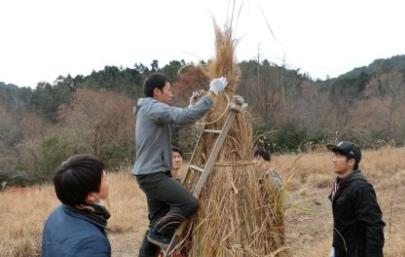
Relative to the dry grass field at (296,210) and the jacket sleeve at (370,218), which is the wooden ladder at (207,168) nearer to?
the dry grass field at (296,210)

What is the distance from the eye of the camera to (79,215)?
5.29 feet

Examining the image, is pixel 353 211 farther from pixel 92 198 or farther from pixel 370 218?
pixel 92 198

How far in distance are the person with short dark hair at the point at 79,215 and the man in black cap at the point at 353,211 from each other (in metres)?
1.54

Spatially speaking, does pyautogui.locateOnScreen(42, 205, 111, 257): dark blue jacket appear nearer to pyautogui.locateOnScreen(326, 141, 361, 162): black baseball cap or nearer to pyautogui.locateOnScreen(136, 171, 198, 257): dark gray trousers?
pyautogui.locateOnScreen(136, 171, 198, 257): dark gray trousers

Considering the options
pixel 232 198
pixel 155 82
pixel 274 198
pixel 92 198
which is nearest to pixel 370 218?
pixel 274 198

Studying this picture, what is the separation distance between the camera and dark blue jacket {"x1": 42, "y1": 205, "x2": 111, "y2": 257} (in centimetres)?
151

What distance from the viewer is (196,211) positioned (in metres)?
2.87

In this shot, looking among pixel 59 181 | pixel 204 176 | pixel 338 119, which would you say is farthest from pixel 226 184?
pixel 338 119

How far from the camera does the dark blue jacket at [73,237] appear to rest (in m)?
1.51

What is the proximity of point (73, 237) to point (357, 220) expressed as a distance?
67.2 inches

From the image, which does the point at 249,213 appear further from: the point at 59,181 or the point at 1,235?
the point at 1,235

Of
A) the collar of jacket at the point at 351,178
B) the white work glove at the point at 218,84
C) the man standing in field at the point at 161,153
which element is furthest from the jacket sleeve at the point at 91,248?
the collar of jacket at the point at 351,178

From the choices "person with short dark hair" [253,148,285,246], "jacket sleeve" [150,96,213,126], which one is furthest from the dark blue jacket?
"person with short dark hair" [253,148,285,246]

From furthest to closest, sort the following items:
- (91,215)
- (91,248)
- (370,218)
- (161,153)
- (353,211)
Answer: (161,153)
(353,211)
(370,218)
(91,215)
(91,248)
